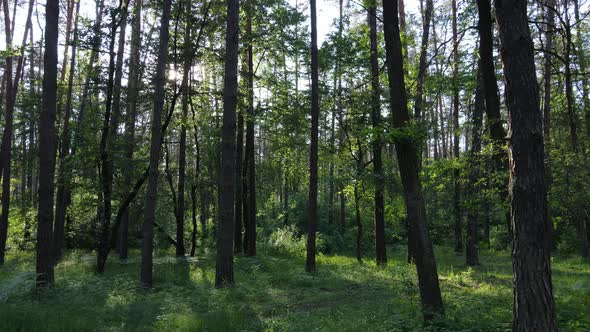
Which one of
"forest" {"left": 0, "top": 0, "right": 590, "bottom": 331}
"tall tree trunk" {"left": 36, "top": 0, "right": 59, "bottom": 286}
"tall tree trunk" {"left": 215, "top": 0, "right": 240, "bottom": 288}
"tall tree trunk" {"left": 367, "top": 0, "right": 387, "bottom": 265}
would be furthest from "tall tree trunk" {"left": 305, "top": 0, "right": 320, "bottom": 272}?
"tall tree trunk" {"left": 36, "top": 0, "right": 59, "bottom": 286}

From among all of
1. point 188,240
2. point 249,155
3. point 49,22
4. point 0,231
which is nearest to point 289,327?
point 49,22

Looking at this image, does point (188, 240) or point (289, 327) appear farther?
point (188, 240)

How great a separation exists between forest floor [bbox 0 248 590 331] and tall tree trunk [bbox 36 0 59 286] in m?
0.55

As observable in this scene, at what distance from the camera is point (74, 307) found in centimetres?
812

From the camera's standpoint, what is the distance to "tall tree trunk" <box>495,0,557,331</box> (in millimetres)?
4430

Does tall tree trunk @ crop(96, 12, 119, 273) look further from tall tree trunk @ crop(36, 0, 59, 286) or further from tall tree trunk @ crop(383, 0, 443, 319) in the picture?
tall tree trunk @ crop(383, 0, 443, 319)

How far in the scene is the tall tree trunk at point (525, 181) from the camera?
14.5ft

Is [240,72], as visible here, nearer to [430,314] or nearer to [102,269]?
[102,269]

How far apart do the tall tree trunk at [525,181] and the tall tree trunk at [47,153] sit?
9.84 m

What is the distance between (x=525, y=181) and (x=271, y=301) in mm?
6476

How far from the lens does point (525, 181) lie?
4535mm

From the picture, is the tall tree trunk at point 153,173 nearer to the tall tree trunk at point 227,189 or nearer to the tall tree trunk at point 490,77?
the tall tree trunk at point 227,189

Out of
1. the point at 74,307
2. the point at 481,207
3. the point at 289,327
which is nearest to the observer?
the point at 289,327

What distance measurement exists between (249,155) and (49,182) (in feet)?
30.1
